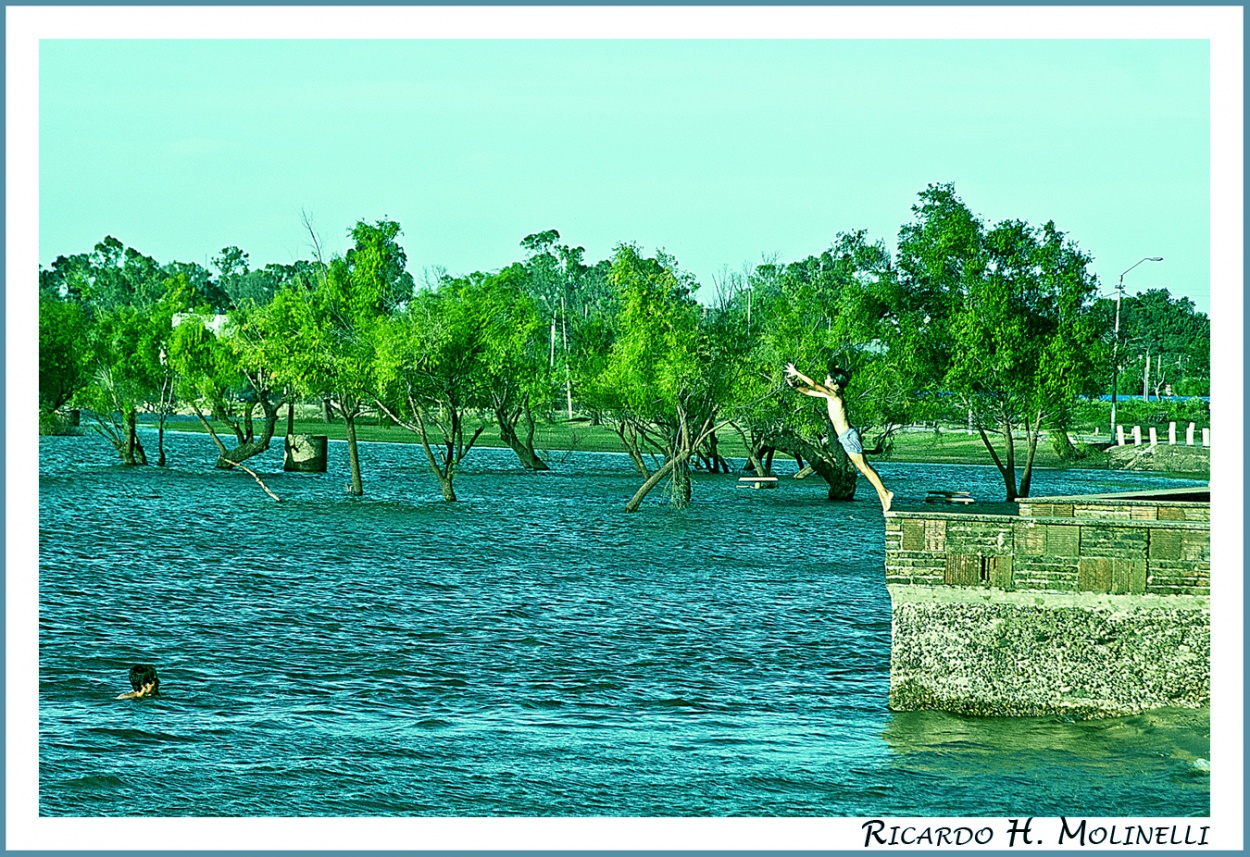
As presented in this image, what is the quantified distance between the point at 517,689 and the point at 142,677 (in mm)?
5144

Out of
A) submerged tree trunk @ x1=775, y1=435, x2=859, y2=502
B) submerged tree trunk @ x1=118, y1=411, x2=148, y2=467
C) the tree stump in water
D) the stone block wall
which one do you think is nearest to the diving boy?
the stone block wall

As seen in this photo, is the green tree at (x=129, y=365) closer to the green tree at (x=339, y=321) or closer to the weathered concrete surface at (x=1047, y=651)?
the green tree at (x=339, y=321)

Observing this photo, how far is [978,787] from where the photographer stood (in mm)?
14273

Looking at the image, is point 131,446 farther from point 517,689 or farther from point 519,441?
point 517,689

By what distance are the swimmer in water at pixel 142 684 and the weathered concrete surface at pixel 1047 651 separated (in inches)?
399

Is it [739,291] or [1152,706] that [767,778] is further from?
[739,291]

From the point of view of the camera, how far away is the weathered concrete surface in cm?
1522

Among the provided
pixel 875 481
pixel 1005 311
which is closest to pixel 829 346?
pixel 1005 311

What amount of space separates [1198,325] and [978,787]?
111m

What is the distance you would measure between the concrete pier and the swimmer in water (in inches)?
399

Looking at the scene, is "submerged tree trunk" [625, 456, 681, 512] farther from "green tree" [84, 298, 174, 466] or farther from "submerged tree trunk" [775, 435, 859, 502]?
"green tree" [84, 298, 174, 466]

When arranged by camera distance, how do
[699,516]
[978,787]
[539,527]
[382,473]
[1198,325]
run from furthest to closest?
[1198,325] < [382,473] < [699,516] < [539,527] < [978,787]

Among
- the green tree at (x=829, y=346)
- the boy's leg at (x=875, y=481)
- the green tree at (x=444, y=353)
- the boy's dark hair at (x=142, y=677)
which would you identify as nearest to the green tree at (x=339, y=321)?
the green tree at (x=444, y=353)
